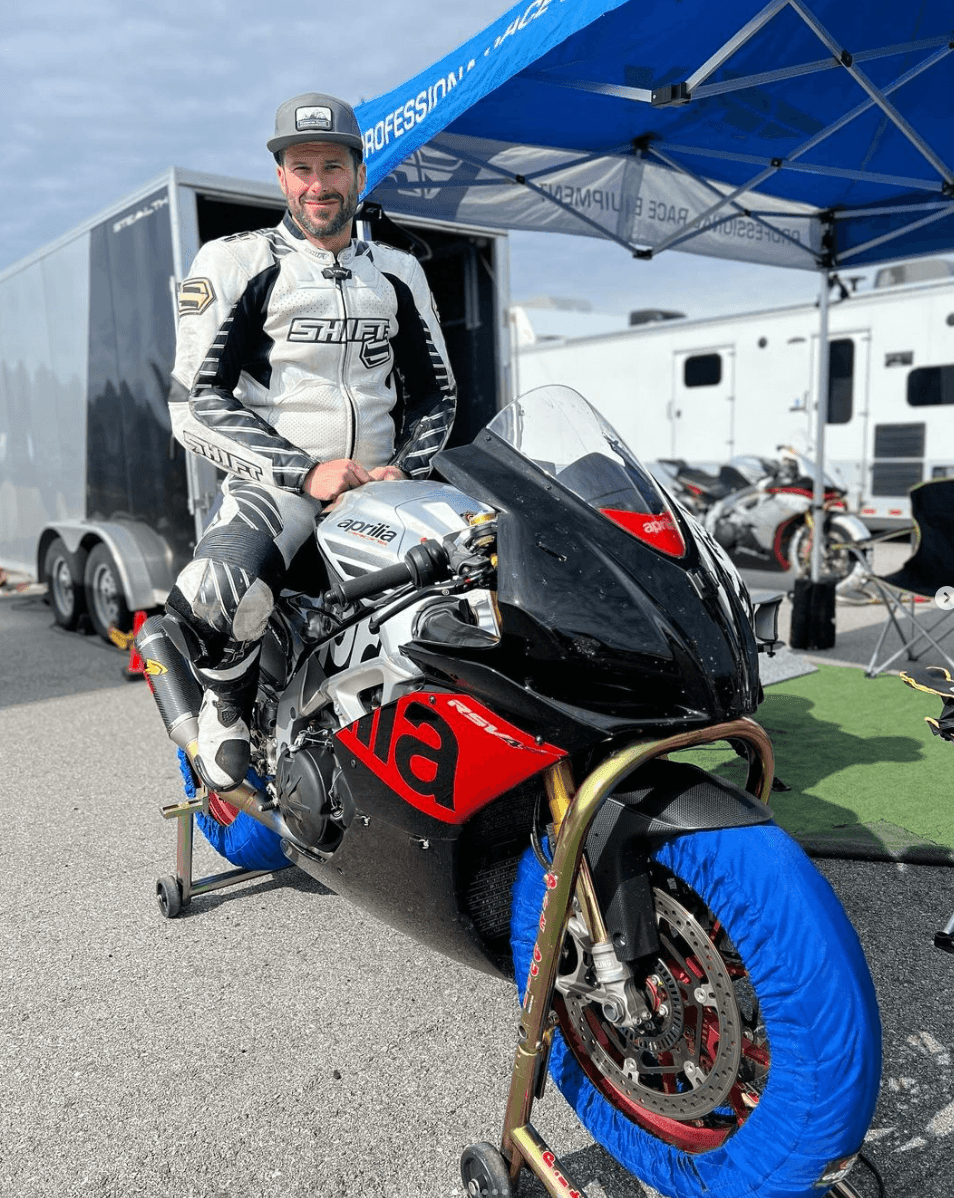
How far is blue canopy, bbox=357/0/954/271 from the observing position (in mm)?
3975

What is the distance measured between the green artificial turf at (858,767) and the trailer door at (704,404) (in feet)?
23.8

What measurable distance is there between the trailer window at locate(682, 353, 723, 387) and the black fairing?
450 inches

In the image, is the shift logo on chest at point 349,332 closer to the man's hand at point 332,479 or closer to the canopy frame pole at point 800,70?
the man's hand at point 332,479

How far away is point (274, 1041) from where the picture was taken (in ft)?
7.80

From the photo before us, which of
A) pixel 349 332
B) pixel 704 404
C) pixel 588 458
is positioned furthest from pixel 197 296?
pixel 704 404

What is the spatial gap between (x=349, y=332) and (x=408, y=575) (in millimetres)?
1045

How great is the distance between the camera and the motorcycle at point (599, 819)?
59.6 inches

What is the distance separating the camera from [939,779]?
4016 millimetres

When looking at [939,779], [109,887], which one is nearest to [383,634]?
[109,887]

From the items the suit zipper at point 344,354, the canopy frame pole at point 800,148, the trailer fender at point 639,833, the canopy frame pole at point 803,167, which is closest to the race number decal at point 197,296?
the suit zipper at point 344,354

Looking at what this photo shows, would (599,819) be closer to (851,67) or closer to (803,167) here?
(851,67)

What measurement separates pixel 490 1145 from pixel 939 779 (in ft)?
9.61

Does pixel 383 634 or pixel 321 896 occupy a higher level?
pixel 383 634

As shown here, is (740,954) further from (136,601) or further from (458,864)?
(136,601)
